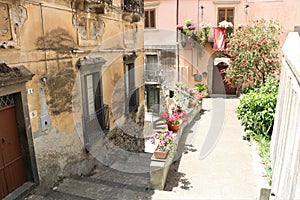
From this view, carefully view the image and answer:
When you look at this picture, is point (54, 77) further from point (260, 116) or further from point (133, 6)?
point (260, 116)

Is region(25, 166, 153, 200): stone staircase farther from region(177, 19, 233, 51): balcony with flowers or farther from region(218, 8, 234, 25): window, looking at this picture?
region(218, 8, 234, 25): window

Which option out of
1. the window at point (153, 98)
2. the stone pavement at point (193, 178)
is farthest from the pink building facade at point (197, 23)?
the stone pavement at point (193, 178)

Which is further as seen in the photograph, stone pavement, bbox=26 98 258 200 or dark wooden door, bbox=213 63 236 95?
dark wooden door, bbox=213 63 236 95

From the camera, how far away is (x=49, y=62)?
6227 millimetres

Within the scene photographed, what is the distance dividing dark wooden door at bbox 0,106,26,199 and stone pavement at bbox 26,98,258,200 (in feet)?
1.87

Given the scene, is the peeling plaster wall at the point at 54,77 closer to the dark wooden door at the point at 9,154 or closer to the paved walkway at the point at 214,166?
the dark wooden door at the point at 9,154

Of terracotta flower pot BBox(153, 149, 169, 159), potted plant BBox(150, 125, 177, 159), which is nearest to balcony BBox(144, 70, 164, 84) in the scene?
potted plant BBox(150, 125, 177, 159)

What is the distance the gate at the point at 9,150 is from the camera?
5.33 meters

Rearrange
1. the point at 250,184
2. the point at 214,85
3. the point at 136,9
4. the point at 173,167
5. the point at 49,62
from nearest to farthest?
the point at 49,62, the point at 250,184, the point at 173,167, the point at 136,9, the point at 214,85

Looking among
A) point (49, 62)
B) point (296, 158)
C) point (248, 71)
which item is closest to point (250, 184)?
point (296, 158)

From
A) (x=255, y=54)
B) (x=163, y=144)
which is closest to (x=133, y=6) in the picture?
(x=255, y=54)

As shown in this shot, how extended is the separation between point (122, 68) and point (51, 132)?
479cm

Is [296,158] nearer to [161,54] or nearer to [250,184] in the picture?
[250,184]

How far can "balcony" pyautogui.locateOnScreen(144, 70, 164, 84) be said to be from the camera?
838 inches
